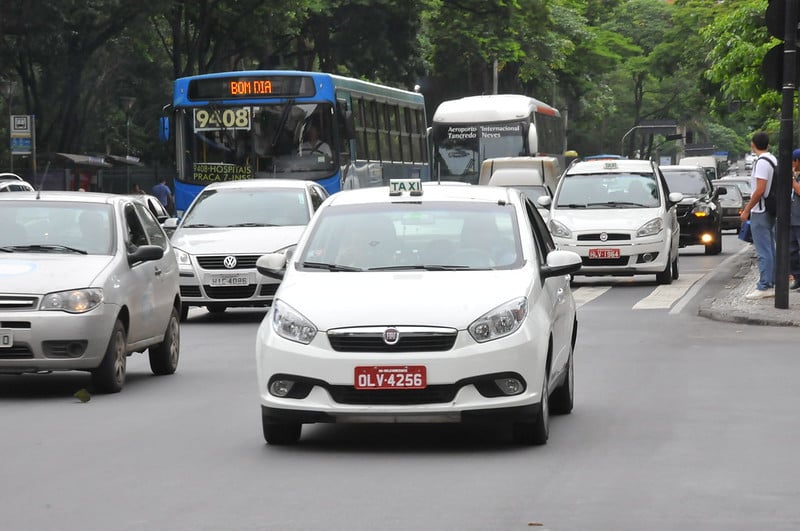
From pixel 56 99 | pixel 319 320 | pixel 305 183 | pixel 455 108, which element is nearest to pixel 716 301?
pixel 305 183

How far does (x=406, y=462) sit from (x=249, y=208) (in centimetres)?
1206

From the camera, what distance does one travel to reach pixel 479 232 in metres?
10.3

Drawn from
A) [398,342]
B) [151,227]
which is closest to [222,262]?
[151,227]

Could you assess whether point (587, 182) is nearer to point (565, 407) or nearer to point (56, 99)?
point (565, 407)

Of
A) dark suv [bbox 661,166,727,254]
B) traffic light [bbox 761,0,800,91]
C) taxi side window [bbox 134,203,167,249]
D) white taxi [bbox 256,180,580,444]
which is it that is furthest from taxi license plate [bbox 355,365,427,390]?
dark suv [bbox 661,166,727,254]

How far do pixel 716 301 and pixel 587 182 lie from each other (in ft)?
22.1

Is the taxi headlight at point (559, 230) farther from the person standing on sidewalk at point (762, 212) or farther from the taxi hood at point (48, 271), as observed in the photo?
the taxi hood at point (48, 271)

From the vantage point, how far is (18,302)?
Result: 12.2 meters

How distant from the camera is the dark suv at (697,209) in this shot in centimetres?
3531

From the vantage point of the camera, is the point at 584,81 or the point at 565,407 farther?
the point at 584,81

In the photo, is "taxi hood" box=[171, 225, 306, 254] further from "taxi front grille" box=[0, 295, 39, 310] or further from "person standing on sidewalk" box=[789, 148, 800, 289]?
"taxi front grille" box=[0, 295, 39, 310]

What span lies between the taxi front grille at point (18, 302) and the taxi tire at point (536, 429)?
4.18m

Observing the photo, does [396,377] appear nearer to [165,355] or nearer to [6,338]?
[6,338]

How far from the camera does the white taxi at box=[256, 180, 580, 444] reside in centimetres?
916
